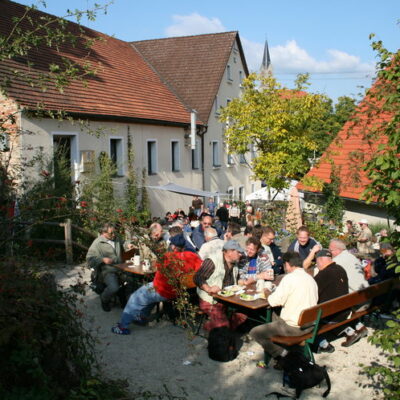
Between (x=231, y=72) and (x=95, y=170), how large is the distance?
1553 cm

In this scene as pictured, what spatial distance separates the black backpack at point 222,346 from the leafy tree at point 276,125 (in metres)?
14.2

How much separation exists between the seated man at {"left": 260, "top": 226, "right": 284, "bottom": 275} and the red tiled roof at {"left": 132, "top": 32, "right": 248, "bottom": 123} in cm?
1724

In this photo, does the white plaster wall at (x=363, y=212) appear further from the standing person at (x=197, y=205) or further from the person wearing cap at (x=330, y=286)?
the person wearing cap at (x=330, y=286)

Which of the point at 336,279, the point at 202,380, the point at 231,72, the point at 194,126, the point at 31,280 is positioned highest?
the point at 231,72

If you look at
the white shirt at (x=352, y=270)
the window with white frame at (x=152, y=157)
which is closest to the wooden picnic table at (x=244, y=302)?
the white shirt at (x=352, y=270)

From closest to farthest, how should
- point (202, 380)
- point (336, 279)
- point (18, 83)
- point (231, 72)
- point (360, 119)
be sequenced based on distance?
1. point (360, 119)
2. point (202, 380)
3. point (336, 279)
4. point (18, 83)
5. point (231, 72)

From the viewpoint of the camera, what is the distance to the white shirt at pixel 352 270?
7496mm

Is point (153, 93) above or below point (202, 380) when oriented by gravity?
above

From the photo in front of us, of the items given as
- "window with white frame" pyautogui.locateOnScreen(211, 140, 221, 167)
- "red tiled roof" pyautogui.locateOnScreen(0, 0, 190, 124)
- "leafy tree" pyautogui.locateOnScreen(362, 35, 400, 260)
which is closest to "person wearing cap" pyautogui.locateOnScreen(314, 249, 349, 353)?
"leafy tree" pyautogui.locateOnScreen(362, 35, 400, 260)

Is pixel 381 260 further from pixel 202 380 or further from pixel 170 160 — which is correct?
pixel 170 160

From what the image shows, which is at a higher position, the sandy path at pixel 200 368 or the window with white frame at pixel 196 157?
the window with white frame at pixel 196 157

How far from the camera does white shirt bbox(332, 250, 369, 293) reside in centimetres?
750

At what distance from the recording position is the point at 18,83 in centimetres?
1380

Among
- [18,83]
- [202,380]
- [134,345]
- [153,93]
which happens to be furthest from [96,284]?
[153,93]
